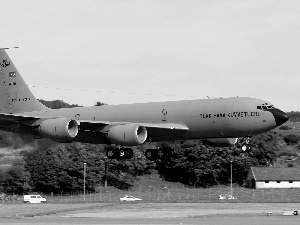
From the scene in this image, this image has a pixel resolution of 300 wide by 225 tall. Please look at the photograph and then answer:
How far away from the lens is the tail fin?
10450cm

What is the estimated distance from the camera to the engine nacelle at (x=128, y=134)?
299 feet

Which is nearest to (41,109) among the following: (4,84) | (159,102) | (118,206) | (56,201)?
(4,84)

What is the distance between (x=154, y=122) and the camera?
93.8m

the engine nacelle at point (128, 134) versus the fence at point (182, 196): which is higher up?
the engine nacelle at point (128, 134)

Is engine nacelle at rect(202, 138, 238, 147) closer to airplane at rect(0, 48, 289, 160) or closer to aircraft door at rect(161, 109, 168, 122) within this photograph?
airplane at rect(0, 48, 289, 160)

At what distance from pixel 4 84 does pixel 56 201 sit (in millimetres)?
56242

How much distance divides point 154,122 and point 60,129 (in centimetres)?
1064

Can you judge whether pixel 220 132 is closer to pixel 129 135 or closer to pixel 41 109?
pixel 129 135

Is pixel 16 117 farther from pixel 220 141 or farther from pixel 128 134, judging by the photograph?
pixel 220 141

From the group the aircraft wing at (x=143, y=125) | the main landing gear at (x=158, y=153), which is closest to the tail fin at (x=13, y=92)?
the aircraft wing at (x=143, y=125)

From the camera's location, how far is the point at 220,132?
90125 mm

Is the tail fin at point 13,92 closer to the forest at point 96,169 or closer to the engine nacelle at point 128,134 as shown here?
the forest at point 96,169

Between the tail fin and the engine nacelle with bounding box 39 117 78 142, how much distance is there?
12.1 m

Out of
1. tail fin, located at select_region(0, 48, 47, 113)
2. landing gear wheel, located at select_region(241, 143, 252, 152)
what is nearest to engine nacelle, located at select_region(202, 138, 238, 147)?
landing gear wheel, located at select_region(241, 143, 252, 152)
